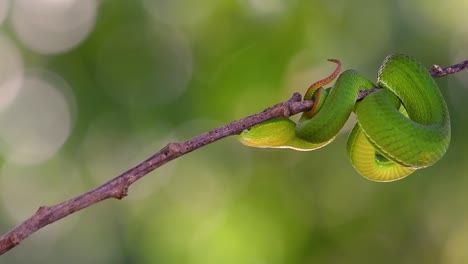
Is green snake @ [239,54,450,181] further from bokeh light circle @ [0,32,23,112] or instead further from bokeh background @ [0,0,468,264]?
bokeh light circle @ [0,32,23,112]

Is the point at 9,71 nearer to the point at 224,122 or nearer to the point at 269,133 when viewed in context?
the point at 224,122

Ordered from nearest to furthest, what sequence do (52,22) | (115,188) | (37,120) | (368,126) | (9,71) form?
(115,188), (368,126), (9,71), (52,22), (37,120)

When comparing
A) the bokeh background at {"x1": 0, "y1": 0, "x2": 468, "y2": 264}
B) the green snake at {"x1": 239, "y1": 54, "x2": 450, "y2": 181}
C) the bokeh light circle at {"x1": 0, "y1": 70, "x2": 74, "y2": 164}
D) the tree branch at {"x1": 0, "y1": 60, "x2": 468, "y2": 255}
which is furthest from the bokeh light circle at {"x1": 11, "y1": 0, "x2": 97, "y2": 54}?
the tree branch at {"x1": 0, "y1": 60, "x2": 468, "y2": 255}

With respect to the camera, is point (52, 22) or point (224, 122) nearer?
point (224, 122)

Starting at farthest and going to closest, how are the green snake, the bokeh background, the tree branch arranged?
the bokeh background → the green snake → the tree branch

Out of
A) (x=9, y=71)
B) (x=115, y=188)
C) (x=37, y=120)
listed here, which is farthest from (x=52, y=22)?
(x=115, y=188)

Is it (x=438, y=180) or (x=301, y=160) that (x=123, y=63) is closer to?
(x=301, y=160)

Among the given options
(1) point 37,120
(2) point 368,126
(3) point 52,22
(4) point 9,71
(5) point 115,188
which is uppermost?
(3) point 52,22
